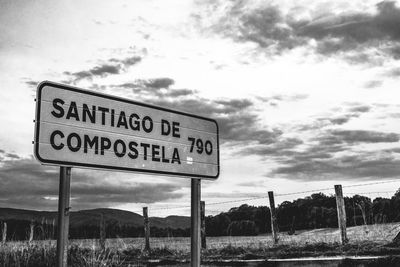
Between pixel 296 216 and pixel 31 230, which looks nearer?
pixel 31 230

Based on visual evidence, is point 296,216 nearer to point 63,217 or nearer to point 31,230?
point 31,230

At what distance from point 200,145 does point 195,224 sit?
2.35 ft

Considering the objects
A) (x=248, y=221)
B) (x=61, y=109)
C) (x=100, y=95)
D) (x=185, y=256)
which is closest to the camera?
(x=61, y=109)

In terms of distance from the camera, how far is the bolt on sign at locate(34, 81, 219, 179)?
3.34m

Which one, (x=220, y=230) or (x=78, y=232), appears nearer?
(x=78, y=232)

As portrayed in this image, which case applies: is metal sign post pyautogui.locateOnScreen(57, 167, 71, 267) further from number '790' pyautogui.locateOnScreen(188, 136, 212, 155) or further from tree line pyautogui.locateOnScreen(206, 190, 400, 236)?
tree line pyautogui.locateOnScreen(206, 190, 400, 236)

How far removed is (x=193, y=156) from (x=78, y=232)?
1355cm

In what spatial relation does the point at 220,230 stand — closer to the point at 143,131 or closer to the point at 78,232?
the point at 78,232

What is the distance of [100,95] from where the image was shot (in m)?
3.71

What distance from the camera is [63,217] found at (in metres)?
3.25

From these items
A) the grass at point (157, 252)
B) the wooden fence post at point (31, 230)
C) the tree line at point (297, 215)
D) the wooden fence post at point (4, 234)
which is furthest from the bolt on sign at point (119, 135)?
the tree line at point (297, 215)

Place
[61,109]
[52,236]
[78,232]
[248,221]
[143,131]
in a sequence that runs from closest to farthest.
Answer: [61,109] → [143,131] → [52,236] → [78,232] → [248,221]

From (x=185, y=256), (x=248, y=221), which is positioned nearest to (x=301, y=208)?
(x=248, y=221)

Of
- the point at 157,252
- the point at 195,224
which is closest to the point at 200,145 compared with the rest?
the point at 195,224
